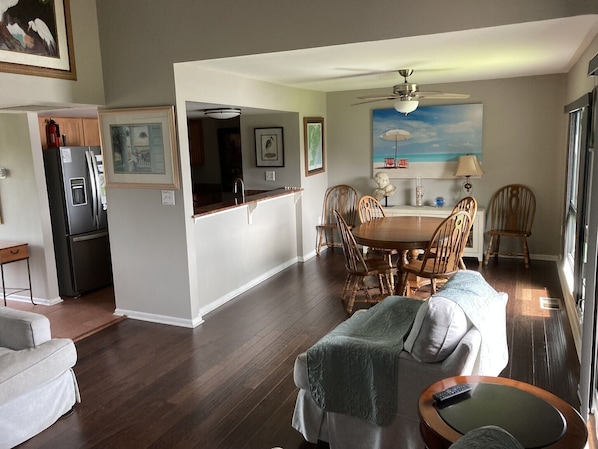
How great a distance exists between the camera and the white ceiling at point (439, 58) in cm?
310

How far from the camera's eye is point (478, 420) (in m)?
1.73

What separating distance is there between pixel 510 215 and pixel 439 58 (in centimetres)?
284

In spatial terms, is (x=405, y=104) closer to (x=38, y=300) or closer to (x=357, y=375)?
(x=357, y=375)

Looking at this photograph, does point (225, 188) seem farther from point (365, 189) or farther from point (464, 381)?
point (464, 381)

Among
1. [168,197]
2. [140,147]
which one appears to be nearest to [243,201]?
[168,197]

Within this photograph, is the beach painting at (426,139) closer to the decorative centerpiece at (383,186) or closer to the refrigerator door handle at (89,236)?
the decorative centerpiece at (383,186)

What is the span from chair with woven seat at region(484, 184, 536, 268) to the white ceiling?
141 cm

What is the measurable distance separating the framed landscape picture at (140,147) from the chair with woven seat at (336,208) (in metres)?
3.06

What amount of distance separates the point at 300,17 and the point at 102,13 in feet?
6.20

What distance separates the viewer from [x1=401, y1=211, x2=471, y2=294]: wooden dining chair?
4258 millimetres

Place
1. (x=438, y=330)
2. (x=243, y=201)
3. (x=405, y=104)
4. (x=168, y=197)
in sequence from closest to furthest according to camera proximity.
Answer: (x=438, y=330) → (x=168, y=197) → (x=405, y=104) → (x=243, y=201)

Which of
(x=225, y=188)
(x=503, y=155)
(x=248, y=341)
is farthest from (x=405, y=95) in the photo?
(x=225, y=188)

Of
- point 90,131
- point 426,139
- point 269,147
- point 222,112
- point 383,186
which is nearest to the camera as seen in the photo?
point 222,112

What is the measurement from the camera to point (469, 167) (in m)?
6.00
